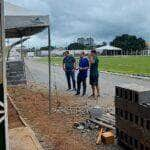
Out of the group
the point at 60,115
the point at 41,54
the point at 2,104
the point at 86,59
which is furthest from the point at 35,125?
the point at 41,54

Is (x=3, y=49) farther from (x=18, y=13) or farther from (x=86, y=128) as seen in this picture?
(x=86, y=128)

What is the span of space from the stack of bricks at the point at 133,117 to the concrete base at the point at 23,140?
1.58 m

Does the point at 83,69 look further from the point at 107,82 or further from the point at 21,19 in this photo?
the point at 21,19

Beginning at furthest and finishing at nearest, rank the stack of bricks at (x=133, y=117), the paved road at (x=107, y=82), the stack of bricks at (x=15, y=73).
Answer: the stack of bricks at (x=15, y=73)
the paved road at (x=107, y=82)
the stack of bricks at (x=133, y=117)

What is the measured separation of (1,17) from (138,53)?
129 m

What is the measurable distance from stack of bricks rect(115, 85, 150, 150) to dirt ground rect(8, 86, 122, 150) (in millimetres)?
564

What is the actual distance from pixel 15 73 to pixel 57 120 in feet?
41.8

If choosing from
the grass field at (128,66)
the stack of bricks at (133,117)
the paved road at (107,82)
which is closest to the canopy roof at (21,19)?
the stack of bricks at (133,117)

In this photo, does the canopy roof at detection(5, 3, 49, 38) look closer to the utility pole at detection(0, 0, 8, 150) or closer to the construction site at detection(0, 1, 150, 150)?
the construction site at detection(0, 1, 150, 150)

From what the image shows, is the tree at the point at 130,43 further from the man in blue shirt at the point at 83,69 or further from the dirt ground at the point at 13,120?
the dirt ground at the point at 13,120

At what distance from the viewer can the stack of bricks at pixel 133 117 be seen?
28.1 feet

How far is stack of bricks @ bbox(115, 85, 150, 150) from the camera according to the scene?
8.55 metres

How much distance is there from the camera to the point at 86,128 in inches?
479

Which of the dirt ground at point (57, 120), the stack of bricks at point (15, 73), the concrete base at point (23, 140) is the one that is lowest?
the dirt ground at point (57, 120)
